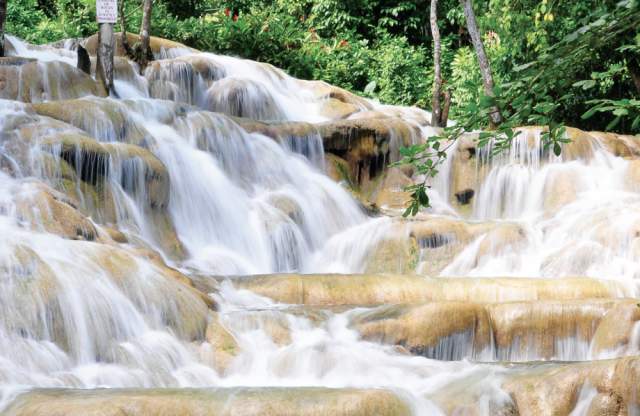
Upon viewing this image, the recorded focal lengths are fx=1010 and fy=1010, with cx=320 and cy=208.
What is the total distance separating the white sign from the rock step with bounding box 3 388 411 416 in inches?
335

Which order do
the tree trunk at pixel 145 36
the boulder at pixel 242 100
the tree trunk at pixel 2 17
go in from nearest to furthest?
the tree trunk at pixel 2 17
the tree trunk at pixel 145 36
the boulder at pixel 242 100

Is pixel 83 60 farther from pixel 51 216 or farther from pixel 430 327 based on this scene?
pixel 430 327

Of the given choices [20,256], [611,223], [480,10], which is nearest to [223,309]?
[20,256]

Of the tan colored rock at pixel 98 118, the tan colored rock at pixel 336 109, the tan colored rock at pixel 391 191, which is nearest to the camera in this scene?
the tan colored rock at pixel 98 118

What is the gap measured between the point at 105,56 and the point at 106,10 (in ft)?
3.62

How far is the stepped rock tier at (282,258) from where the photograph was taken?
6.72m

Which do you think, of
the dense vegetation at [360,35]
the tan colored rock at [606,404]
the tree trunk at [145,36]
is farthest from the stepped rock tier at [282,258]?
the dense vegetation at [360,35]

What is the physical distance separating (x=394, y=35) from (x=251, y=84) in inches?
337

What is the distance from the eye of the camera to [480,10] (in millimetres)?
21344

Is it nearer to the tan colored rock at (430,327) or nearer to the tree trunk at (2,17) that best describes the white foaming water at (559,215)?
the tan colored rock at (430,327)

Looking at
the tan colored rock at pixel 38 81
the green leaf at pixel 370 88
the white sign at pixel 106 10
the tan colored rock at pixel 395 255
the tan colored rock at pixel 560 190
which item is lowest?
the tan colored rock at pixel 395 255

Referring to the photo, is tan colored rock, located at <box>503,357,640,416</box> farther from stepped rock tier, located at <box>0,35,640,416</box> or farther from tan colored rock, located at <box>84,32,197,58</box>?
tan colored rock, located at <box>84,32,197,58</box>

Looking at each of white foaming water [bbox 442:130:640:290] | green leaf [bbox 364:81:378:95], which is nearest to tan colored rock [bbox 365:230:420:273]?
white foaming water [bbox 442:130:640:290]

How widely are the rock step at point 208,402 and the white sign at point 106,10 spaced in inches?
335
